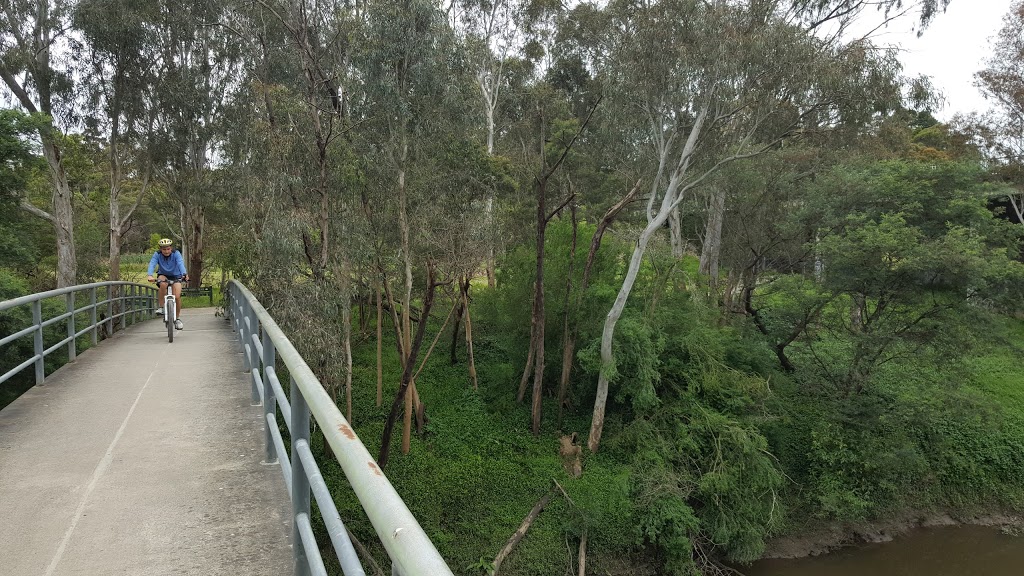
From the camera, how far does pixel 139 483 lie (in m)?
3.68

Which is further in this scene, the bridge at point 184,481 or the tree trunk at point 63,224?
the tree trunk at point 63,224

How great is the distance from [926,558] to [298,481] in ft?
57.7

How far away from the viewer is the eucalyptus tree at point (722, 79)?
12.6 metres


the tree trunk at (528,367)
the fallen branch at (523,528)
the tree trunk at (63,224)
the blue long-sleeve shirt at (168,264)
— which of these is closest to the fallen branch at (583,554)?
the fallen branch at (523,528)

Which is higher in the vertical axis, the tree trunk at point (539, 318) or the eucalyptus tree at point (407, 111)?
the eucalyptus tree at point (407, 111)

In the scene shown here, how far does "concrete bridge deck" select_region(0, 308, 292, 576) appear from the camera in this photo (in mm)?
2877

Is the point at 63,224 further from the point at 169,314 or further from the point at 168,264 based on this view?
the point at 169,314

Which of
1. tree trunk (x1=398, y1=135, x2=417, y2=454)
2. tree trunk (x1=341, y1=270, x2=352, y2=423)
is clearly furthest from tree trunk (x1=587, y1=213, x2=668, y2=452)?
tree trunk (x1=341, y1=270, x2=352, y2=423)

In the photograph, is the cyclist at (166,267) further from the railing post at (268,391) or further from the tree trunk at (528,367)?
the tree trunk at (528,367)

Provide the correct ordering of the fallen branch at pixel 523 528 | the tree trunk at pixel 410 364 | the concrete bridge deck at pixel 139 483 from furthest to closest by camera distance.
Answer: the fallen branch at pixel 523 528, the tree trunk at pixel 410 364, the concrete bridge deck at pixel 139 483

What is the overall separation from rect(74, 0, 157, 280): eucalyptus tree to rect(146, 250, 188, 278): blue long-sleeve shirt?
13488mm

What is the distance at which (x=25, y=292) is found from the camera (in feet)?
41.1

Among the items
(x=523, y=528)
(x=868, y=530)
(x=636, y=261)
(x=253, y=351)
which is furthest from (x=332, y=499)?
(x=868, y=530)

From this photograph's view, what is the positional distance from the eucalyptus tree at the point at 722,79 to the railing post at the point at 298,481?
1219cm
